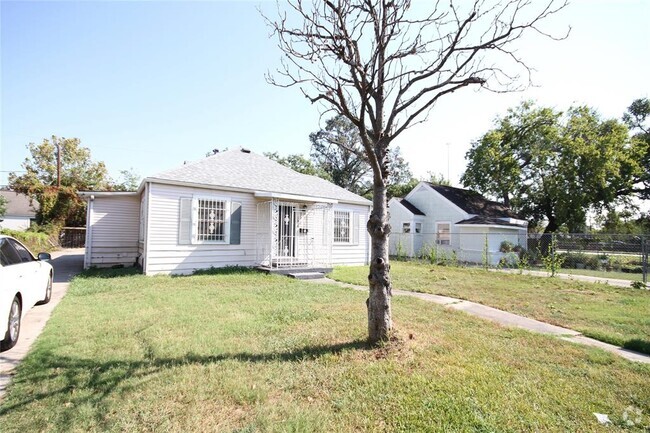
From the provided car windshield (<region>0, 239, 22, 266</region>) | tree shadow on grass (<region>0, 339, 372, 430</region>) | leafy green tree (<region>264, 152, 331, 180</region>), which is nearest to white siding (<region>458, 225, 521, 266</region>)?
tree shadow on grass (<region>0, 339, 372, 430</region>)

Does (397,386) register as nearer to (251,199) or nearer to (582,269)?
(251,199)

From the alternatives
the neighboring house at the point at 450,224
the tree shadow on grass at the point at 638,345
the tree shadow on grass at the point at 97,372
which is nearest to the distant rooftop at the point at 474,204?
the neighboring house at the point at 450,224

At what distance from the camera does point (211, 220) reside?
1141cm

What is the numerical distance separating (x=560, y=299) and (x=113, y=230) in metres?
16.0

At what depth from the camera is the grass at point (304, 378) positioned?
8.77 feet

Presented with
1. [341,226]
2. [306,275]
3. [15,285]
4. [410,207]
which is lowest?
[306,275]

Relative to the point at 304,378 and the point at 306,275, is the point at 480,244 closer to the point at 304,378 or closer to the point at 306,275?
the point at 306,275

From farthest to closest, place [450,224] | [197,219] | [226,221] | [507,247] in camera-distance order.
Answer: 1. [450,224]
2. [507,247]
3. [226,221]
4. [197,219]

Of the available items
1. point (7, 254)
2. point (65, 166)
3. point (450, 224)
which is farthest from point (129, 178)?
point (7, 254)

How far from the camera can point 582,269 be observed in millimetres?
16672

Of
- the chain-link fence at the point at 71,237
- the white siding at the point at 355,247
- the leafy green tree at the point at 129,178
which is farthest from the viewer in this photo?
the leafy green tree at the point at 129,178

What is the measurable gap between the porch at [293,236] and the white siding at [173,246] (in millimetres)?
1075

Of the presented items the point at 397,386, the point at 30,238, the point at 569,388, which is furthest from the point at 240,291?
the point at 30,238

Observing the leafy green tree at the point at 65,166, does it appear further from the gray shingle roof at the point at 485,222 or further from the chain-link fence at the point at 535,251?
the gray shingle roof at the point at 485,222
